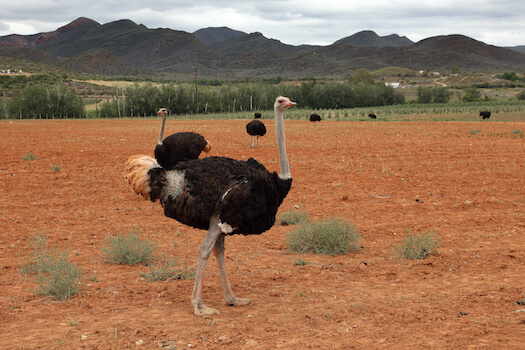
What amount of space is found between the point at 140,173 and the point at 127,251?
71.6 inches

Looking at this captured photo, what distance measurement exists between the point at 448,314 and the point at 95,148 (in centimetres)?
1705

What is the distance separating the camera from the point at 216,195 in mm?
4785

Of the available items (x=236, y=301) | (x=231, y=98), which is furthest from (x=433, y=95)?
(x=236, y=301)

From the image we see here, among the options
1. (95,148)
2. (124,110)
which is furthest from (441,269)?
(124,110)

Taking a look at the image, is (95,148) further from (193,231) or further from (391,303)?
(391,303)

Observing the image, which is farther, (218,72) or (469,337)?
(218,72)

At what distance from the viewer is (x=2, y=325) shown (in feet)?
14.8

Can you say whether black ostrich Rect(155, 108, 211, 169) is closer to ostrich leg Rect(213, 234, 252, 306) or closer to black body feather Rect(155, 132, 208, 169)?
black body feather Rect(155, 132, 208, 169)

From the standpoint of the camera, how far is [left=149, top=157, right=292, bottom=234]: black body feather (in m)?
4.70

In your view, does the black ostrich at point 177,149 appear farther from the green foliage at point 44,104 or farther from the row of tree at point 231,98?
the green foliage at point 44,104

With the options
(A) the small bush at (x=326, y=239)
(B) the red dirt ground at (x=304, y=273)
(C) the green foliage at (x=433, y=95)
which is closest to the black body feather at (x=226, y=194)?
(B) the red dirt ground at (x=304, y=273)

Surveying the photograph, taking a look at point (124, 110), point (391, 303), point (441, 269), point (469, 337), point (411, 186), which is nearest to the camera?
point (469, 337)

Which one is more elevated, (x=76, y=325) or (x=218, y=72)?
(x=218, y=72)

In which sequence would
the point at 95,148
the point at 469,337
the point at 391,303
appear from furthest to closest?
1. the point at 95,148
2. the point at 391,303
3. the point at 469,337
